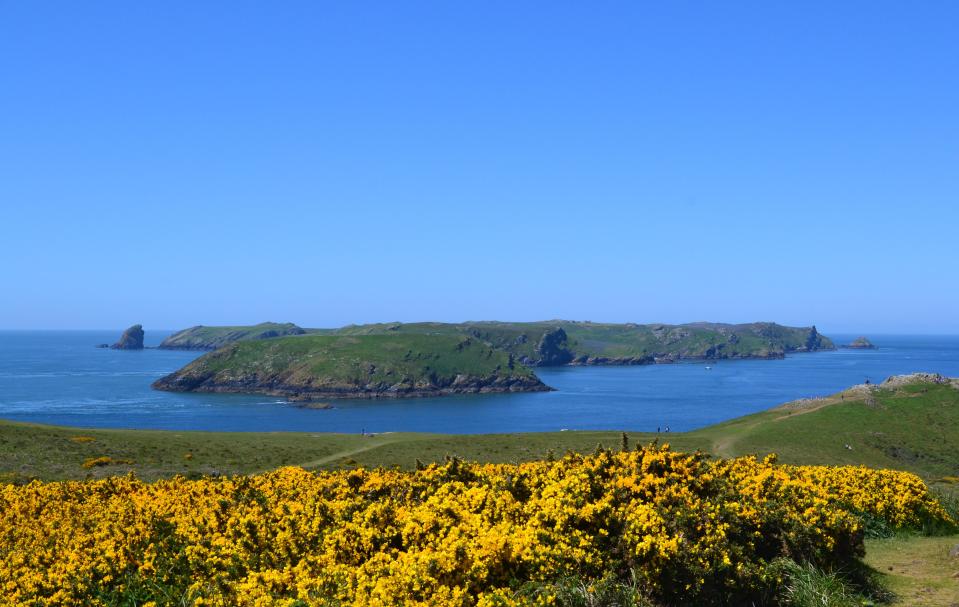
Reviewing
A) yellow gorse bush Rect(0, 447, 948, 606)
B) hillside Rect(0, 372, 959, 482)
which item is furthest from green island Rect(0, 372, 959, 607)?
yellow gorse bush Rect(0, 447, 948, 606)

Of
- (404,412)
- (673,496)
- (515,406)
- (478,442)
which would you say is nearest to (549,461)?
(673,496)

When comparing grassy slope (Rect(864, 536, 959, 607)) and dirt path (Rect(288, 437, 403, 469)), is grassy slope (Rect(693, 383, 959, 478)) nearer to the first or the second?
dirt path (Rect(288, 437, 403, 469))

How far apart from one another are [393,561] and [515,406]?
171671mm

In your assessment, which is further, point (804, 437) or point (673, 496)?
point (804, 437)

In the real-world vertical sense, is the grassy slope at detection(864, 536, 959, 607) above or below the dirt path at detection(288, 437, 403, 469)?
above

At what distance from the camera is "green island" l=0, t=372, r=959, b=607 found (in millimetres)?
45844

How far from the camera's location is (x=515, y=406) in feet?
600

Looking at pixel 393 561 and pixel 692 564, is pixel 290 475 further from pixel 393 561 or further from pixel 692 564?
pixel 692 564

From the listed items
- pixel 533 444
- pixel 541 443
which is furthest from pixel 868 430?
pixel 533 444

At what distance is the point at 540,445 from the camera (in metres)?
65.0

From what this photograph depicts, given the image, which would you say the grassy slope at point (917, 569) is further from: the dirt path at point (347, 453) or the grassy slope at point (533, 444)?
the dirt path at point (347, 453)

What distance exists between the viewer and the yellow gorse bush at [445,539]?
12.5 metres

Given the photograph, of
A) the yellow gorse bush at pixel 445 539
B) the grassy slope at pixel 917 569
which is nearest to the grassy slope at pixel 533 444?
the yellow gorse bush at pixel 445 539

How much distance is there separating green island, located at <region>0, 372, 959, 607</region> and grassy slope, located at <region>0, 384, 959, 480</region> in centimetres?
11
